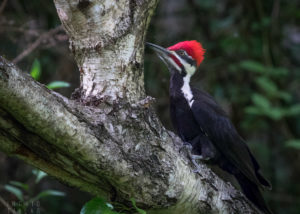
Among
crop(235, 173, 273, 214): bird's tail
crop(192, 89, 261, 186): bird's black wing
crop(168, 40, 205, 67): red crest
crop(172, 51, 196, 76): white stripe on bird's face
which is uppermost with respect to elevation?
crop(168, 40, 205, 67): red crest

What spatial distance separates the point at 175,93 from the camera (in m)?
3.04

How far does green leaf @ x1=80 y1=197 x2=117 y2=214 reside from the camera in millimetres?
1773

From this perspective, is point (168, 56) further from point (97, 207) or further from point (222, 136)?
point (97, 207)

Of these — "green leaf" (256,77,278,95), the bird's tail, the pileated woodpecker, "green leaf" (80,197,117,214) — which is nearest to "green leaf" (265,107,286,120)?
"green leaf" (256,77,278,95)

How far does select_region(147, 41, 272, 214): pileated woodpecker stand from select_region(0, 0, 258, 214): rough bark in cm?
77

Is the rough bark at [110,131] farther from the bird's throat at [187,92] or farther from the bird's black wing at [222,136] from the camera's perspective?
the bird's throat at [187,92]

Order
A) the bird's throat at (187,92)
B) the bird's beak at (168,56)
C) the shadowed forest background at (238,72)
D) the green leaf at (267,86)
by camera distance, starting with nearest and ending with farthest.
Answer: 1. the bird's throat at (187,92)
2. the bird's beak at (168,56)
3. the green leaf at (267,86)
4. the shadowed forest background at (238,72)

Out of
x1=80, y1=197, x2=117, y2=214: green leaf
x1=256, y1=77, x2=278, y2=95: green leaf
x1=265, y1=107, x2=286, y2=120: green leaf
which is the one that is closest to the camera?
x1=80, y1=197, x2=117, y2=214: green leaf

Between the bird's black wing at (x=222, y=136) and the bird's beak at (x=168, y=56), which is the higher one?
the bird's beak at (x=168, y=56)

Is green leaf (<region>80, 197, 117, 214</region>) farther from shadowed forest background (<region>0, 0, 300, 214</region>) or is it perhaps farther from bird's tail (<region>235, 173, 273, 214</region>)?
shadowed forest background (<region>0, 0, 300, 214</region>)

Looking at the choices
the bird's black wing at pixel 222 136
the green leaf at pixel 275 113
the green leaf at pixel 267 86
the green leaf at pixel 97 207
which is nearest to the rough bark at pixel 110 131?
the green leaf at pixel 97 207

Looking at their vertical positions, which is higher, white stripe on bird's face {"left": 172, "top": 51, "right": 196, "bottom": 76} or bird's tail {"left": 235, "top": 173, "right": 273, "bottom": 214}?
white stripe on bird's face {"left": 172, "top": 51, "right": 196, "bottom": 76}

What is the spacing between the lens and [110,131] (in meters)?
1.80

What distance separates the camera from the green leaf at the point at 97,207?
177 cm
